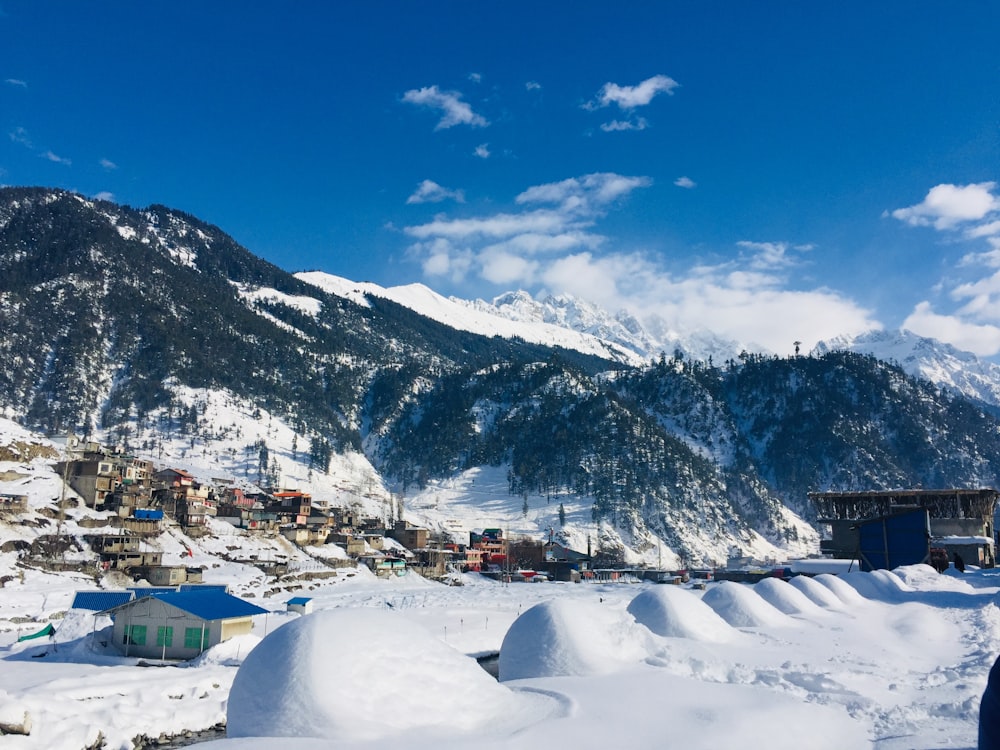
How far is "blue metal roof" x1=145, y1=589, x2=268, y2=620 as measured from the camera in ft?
119

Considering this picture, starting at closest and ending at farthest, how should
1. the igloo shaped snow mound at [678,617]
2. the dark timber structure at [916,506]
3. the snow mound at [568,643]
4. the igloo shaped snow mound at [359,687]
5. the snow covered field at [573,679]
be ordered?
the igloo shaped snow mound at [359,687]
the snow covered field at [573,679]
the snow mound at [568,643]
the igloo shaped snow mound at [678,617]
the dark timber structure at [916,506]

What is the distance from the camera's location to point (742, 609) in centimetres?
3475

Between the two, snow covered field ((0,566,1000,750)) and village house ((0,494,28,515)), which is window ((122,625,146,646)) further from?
village house ((0,494,28,515))

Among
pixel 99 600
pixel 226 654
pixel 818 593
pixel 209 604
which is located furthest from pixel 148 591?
pixel 818 593

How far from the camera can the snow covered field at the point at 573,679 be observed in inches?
495

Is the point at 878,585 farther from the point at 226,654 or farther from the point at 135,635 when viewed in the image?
the point at 135,635

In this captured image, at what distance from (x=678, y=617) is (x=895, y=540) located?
2032 inches

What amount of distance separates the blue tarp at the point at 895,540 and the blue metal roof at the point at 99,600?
217ft

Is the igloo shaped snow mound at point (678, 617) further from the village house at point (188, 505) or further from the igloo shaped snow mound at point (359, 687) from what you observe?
the village house at point (188, 505)

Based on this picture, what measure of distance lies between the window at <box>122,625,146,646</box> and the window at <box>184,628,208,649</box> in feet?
7.65

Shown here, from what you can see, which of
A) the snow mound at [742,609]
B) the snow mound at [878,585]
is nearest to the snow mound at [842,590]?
the snow mound at [878,585]

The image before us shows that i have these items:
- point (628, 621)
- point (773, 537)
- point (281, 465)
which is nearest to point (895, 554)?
point (628, 621)

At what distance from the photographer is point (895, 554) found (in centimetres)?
6894

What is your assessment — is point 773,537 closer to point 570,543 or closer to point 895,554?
point 570,543
